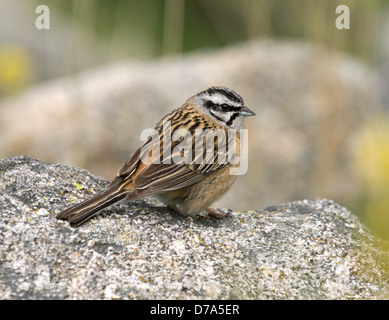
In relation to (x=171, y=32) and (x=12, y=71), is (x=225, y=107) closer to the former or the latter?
(x=171, y=32)

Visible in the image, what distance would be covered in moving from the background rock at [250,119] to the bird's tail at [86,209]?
423cm

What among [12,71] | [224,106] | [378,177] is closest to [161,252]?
[378,177]

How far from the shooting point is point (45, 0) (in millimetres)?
13453

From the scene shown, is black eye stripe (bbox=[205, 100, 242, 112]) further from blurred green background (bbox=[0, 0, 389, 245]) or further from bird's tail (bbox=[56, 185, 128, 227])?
bird's tail (bbox=[56, 185, 128, 227])

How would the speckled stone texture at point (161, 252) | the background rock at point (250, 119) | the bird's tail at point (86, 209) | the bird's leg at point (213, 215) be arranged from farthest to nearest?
the background rock at point (250, 119), the bird's leg at point (213, 215), the bird's tail at point (86, 209), the speckled stone texture at point (161, 252)

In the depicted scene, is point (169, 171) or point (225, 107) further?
point (225, 107)

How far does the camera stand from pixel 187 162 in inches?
230

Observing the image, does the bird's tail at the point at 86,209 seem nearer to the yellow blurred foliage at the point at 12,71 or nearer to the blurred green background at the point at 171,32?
the blurred green background at the point at 171,32

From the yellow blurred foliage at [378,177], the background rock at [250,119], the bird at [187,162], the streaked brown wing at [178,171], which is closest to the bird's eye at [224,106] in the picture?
the bird at [187,162]

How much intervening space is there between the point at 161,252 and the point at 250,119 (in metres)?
5.50

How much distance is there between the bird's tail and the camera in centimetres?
483

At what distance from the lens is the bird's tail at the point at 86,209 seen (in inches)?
190

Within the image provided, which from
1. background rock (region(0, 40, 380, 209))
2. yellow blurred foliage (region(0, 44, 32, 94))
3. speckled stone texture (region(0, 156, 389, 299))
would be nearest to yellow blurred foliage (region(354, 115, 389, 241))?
speckled stone texture (region(0, 156, 389, 299))
